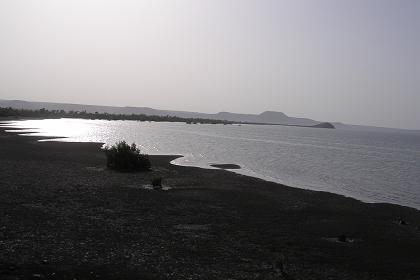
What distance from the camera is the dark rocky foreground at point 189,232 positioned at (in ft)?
42.1

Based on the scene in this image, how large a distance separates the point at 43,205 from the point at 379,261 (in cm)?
1301

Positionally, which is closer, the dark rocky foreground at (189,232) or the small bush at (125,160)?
the dark rocky foreground at (189,232)

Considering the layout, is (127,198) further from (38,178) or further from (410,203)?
(410,203)

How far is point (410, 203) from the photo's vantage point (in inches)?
1224

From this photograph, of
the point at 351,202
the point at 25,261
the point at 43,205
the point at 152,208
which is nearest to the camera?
the point at 25,261

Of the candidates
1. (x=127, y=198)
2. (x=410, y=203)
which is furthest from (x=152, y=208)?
(x=410, y=203)

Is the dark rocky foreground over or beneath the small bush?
beneath

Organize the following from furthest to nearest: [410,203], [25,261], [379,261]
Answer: [410,203] < [379,261] < [25,261]

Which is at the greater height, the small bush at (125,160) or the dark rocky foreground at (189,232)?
the small bush at (125,160)

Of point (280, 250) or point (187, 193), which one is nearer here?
point (280, 250)

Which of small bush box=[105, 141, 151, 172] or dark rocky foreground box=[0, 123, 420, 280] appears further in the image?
small bush box=[105, 141, 151, 172]

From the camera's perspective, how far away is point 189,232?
17250 millimetres

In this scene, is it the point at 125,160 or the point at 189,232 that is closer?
the point at 189,232

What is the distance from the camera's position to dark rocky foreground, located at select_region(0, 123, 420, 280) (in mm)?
12820
